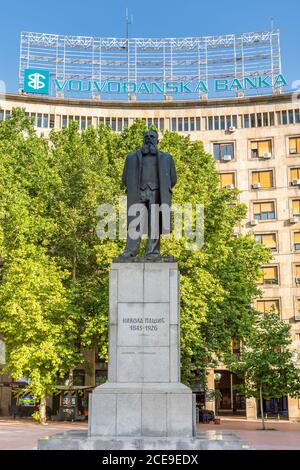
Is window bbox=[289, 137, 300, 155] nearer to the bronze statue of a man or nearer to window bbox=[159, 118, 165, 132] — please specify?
window bbox=[159, 118, 165, 132]

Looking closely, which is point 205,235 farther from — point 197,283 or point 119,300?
point 119,300

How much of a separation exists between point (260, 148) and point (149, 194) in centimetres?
4444

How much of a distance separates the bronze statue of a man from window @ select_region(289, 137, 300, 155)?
43493 millimetres

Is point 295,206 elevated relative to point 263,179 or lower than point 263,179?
lower

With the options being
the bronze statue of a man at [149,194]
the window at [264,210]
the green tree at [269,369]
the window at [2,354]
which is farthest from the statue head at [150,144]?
the window at [264,210]

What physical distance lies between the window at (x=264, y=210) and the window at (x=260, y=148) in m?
4.66

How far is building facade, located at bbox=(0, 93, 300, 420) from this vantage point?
55125 mm

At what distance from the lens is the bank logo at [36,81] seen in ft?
195

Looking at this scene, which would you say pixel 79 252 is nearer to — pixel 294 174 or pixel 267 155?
pixel 267 155

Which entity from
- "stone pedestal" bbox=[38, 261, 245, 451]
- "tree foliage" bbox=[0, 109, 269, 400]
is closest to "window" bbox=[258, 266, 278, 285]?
"tree foliage" bbox=[0, 109, 269, 400]

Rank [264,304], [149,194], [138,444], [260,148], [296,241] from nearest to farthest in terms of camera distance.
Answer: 1. [138,444]
2. [149,194]
3. [264,304]
4. [296,241]
5. [260,148]

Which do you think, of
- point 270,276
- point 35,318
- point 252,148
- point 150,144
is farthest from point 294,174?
point 150,144

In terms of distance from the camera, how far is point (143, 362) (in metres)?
14.4

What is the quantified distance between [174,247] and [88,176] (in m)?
7.25
